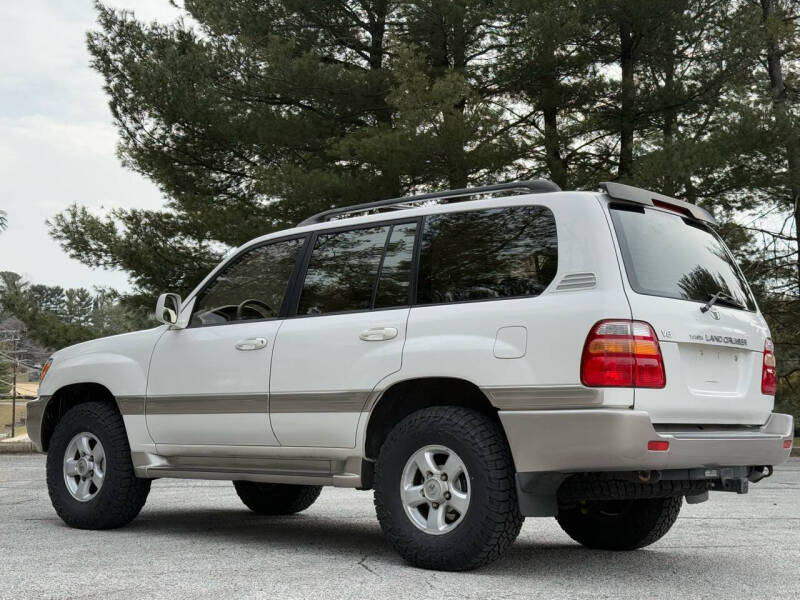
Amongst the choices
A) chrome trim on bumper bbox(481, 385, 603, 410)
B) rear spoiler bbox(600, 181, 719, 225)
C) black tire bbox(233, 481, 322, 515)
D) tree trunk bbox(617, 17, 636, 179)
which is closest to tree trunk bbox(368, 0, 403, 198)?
tree trunk bbox(617, 17, 636, 179)

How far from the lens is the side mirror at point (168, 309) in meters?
7.00

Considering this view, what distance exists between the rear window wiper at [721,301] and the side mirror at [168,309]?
3.50 metres

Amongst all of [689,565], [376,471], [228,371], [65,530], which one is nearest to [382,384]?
[376,471]

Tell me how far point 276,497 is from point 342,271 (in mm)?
2970

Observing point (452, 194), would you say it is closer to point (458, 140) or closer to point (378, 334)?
point (378, 334)

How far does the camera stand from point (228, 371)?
6.66m

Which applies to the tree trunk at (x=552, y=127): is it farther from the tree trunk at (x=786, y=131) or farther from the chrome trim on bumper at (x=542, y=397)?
the chrome trim on bumper at (x=542, y=397)

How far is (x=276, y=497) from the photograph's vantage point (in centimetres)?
864

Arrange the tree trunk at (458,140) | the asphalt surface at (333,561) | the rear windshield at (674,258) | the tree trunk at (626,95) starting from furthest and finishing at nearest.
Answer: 1. the tree trunk at (626,95)
2. the tree trunk at (458,140)
3. the rear windshield at (674,258)
4. the asphalt surface at (333,561)

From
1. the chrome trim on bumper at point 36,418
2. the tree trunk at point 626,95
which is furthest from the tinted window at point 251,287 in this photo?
the tree trunk at point 626,95

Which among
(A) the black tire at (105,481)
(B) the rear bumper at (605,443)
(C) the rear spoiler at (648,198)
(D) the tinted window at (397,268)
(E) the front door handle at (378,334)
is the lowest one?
(A) the black tire at (105,481)

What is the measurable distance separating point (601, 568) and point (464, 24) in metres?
16.5

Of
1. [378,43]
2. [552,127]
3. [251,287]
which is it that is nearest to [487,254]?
[251,287]

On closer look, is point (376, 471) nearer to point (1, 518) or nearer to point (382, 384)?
point (382, 384)
